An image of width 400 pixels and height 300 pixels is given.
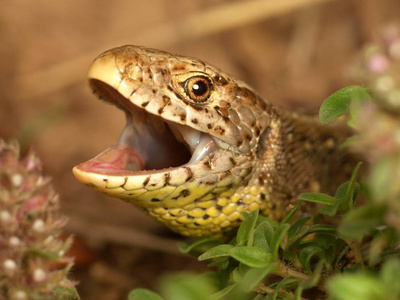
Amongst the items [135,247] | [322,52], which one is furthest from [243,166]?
[322,52]

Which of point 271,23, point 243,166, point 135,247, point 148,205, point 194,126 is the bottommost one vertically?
point 135,247

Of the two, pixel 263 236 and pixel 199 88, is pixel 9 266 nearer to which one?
pixel 263 236

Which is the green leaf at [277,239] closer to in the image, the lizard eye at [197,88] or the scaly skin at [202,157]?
the scaly skin at [202,157]

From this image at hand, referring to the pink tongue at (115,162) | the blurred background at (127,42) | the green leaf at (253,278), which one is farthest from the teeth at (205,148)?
the blurred background at (127,42)

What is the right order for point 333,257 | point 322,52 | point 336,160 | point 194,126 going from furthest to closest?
point 322,52
point 336,160
point 194,126
point 333,257

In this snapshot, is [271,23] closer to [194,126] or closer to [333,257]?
[194,126]

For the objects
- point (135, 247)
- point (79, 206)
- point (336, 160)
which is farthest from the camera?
point (79, 206)
